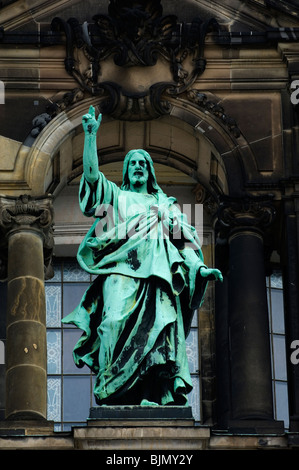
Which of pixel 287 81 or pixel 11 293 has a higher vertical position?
pixel 287 81

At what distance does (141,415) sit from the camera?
23.3m

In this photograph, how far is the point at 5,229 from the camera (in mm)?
25625

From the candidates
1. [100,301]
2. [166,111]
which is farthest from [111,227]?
[166,111]

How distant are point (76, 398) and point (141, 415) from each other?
3788 millimetres

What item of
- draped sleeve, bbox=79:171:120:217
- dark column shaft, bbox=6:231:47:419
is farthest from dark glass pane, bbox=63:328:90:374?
draped sleeve, bbox=79:171:120:217

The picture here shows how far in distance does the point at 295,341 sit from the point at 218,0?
3.60 metres

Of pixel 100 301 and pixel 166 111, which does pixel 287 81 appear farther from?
pixel 100 301

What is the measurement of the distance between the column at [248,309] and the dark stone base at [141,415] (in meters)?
1.17

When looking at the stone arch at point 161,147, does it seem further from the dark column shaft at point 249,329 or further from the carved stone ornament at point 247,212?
the dark column shaft at point 249,329

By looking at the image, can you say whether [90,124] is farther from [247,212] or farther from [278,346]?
[278,346]

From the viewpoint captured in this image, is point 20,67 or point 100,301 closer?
point 100,301

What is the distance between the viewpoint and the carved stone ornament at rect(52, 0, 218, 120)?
26391 millimetres

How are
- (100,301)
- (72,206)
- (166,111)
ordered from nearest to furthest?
(100,301)
(166,111)
(72,206)

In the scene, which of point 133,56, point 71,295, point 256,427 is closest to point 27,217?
point 133,56
